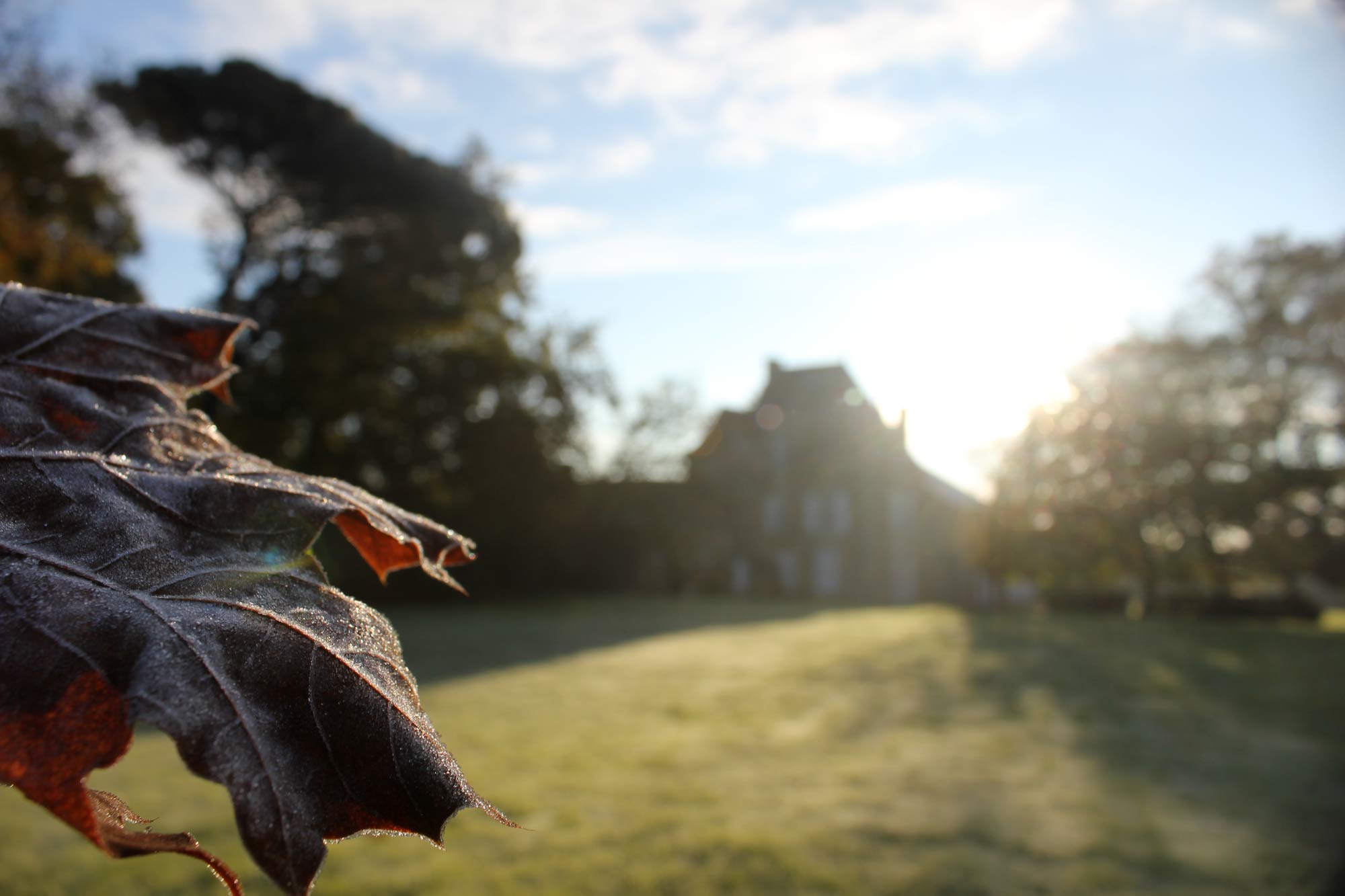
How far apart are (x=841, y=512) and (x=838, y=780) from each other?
23.7m

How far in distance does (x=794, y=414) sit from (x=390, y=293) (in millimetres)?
23530

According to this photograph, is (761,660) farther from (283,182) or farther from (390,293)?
(283,182)

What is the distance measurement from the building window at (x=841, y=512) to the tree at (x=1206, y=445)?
722cm

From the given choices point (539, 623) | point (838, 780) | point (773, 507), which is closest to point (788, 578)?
point (773, 507)

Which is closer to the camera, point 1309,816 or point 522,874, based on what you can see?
point 522,874

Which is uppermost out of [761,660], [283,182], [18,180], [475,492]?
[18,180]

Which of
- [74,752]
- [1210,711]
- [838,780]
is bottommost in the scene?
[1210,711]

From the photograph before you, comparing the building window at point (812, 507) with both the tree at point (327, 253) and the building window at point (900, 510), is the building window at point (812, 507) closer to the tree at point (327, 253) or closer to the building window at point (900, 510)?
the building window at point (900, 510)

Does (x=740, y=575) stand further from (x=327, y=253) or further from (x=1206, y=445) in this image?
(x=327, y=253)

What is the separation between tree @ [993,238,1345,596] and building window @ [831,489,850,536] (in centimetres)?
722

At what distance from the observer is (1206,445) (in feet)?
78.8

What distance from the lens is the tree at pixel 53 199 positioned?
393 inches

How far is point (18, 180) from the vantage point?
1148 cm

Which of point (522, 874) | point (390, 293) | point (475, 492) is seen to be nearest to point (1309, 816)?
point (522, 874)
